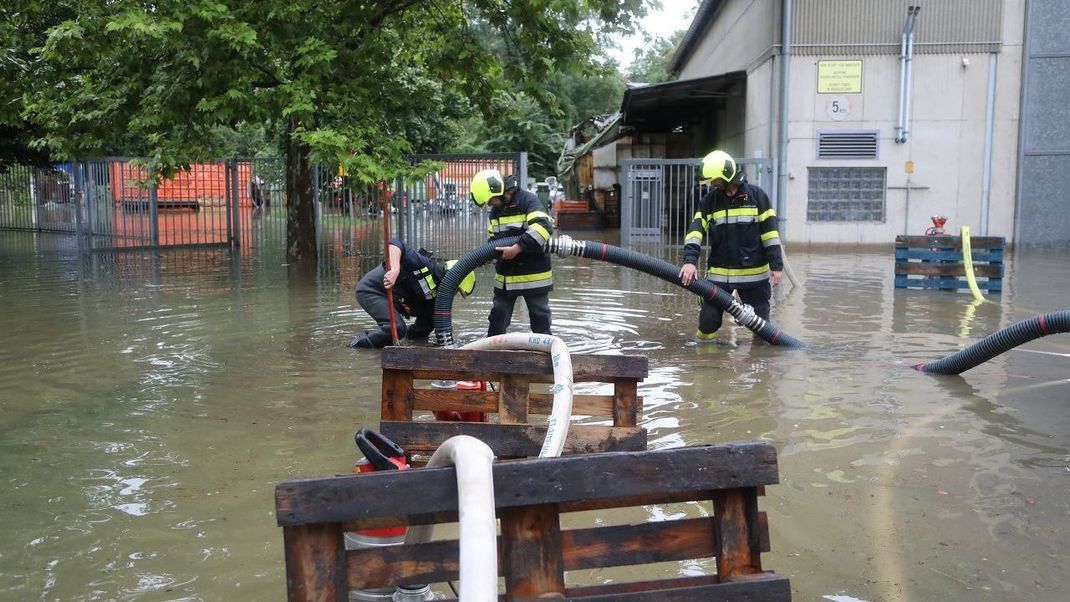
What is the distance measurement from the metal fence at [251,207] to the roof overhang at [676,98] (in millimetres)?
4232

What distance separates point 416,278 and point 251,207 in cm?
1475

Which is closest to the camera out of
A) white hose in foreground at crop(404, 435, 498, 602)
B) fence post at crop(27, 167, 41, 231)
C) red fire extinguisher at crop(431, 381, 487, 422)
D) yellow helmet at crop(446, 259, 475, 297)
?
white hose in foreground at crop(404, 435, 498, 602)

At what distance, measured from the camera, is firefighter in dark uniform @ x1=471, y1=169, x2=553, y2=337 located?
7566mm

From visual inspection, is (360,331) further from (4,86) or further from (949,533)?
(4,86)

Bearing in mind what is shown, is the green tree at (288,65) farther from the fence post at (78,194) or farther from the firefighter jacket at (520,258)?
the fence post at (78,194)

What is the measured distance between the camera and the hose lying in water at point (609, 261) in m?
7.73

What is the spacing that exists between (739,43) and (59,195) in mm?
16305

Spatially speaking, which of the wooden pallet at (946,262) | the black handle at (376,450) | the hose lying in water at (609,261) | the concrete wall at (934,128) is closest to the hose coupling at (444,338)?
the hose lying in water at (609,261)

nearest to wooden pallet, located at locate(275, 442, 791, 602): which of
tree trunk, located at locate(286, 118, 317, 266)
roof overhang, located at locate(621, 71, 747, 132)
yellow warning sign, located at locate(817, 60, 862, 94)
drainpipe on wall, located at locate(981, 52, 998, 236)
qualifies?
tree trunk, located at locate(286, 118, 317, 266)

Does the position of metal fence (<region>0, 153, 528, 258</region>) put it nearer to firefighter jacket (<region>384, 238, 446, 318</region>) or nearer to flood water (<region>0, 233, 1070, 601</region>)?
flood water (<region>0, 233, 1070, 601</region>)

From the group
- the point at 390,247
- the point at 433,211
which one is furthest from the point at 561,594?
the point at 433,211

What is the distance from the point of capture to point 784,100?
18625mm

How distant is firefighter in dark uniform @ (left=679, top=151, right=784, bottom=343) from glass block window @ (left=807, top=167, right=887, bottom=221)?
11167 mm

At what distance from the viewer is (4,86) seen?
43.5 feet
